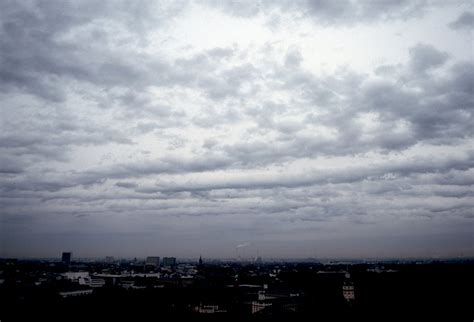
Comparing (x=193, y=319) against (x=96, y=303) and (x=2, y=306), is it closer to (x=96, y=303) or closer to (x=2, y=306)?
(x=96, y=303)

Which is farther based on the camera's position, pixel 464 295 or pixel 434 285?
A: pixel 434 285

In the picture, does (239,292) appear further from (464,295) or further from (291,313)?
(464,295)

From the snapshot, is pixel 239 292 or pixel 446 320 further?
pixel 239 292

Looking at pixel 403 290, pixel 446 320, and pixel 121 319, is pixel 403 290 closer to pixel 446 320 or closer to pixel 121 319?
pixel 446 320

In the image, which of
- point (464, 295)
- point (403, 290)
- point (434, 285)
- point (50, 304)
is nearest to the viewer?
point (50, 304)

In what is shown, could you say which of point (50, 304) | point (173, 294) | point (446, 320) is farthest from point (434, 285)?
point (50, 304)

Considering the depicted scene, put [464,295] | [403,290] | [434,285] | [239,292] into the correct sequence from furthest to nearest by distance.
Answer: [239,292] < [434,285] < [403,290] < [464,295]

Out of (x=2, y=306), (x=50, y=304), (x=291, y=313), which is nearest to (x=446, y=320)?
(x=291, y=313)

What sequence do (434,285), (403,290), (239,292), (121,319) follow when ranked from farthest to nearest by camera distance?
1. (239,292)
2. (434,285)
3. (403,290)
4. (121,319)

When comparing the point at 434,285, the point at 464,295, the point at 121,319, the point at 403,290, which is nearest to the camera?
the point at 121,319
